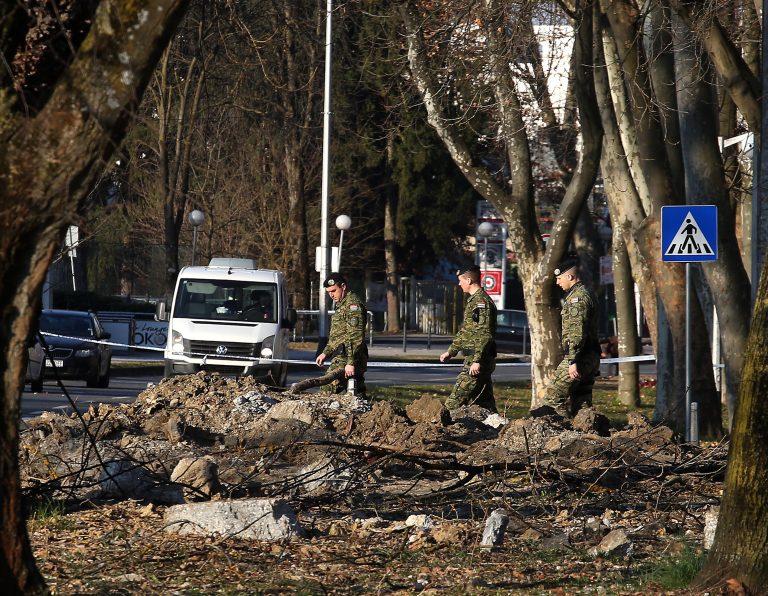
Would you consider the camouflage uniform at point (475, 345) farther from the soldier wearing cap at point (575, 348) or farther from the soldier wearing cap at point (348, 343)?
the soldier wearing cap at point (348, 343)

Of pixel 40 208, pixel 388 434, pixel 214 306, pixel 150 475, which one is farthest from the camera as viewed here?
pixel 214 306

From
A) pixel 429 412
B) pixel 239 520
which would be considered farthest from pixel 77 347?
pixel 239 520

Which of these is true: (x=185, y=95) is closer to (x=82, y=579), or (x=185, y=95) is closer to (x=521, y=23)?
(x=521, y=23)

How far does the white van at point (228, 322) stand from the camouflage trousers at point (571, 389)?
8.81 m

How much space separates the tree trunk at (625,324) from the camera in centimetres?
2292

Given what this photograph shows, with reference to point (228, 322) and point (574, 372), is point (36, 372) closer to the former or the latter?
point (228, 322)

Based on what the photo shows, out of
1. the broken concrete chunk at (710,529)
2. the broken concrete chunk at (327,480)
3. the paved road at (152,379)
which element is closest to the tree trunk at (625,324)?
the paved road at (152,379)

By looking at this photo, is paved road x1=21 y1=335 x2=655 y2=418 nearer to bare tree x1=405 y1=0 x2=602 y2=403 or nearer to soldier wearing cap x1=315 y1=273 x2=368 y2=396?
bare tree x1=405 y1=0 x2=602 y2=403

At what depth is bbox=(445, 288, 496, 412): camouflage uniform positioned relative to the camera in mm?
13594

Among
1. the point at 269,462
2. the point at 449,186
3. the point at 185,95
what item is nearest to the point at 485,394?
the point at 269,462

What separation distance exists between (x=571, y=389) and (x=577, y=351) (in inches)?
20.3

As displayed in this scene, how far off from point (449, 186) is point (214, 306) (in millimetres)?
35982

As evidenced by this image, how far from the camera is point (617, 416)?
20.2 metres

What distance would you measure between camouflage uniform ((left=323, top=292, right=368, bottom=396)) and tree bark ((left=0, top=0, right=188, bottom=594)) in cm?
911
